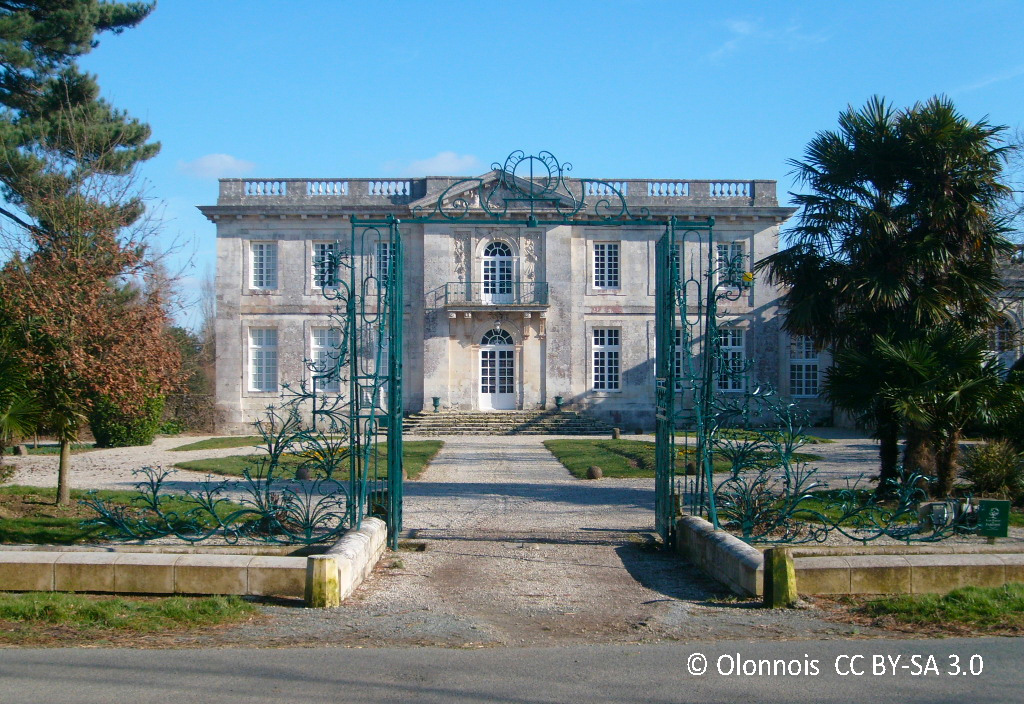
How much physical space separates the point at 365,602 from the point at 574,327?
23.6m

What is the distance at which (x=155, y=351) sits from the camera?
11.1 meters

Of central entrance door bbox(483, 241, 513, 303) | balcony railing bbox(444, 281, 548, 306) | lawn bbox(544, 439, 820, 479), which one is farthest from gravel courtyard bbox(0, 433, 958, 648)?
central entrance door bbox(483, 241, 513, 303)

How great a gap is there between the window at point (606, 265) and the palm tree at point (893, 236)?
703 inches

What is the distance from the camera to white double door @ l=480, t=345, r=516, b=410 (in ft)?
98.2

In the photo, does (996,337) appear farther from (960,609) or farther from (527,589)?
(527,589)

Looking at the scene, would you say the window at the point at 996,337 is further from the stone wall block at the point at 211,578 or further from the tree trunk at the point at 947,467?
the stone wall block at the point at 211,578

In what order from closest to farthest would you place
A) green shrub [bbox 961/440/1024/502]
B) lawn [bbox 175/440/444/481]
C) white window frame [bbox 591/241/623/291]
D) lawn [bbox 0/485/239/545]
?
lawn [bbox 0/485/239/545] < green shrub [bbox 961/440/1024/502] < lawn [bbox 175/440/444/481] < white window frame [bbox 591/241/623/291]

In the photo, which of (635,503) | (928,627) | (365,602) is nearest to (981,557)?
(928,627)

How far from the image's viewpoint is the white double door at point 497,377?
29.9 meters

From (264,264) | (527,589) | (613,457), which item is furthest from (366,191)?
(527,589)

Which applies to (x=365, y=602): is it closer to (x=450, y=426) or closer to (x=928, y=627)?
(x=928, y=627)

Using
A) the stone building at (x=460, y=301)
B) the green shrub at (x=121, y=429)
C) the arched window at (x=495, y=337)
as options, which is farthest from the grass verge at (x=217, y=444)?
the arched window at (x=495, y=337)

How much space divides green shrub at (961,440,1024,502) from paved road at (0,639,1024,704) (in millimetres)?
7035

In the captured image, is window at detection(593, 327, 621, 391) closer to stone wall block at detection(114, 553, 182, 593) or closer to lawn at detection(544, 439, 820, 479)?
lawn at detection(544, 439, 820, 479)
